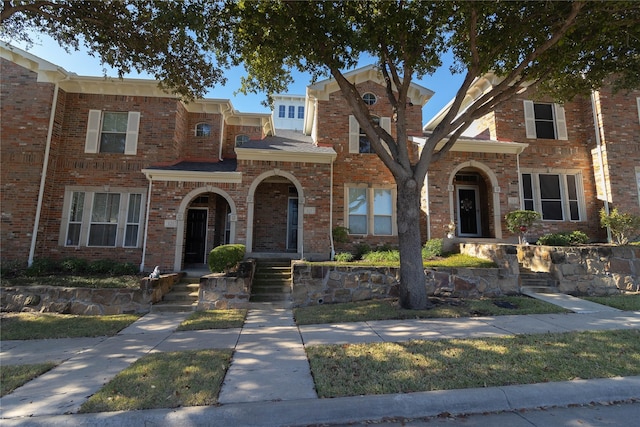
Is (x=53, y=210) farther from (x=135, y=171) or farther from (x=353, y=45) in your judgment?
(x=353, y=45)

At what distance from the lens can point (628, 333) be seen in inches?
213

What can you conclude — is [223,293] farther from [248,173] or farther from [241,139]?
[241,139]

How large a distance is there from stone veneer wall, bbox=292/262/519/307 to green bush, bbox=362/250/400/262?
5.97ft

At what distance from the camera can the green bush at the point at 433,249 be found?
1145 centimetres

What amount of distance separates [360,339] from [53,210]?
1283 cm

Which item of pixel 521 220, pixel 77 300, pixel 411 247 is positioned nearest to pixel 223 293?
pixel 77 300

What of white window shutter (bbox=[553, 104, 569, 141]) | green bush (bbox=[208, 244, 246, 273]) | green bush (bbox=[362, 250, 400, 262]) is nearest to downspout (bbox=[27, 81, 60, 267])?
green bush (bbox=[208, 244, 246, 273])

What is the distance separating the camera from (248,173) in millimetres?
12070

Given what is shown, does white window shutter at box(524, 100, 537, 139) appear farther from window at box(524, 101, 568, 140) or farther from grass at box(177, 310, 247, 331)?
grass at box(177, 310, 247, 331)

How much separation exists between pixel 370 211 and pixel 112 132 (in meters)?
10.7

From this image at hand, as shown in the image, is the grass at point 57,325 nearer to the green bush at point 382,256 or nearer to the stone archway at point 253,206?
the stone archway at point 253,206

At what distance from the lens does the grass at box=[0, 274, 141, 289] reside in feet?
30.2

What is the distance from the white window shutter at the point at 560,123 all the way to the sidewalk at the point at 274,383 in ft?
34.1

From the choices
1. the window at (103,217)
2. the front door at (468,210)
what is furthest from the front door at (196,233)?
the front door at (468,210)
